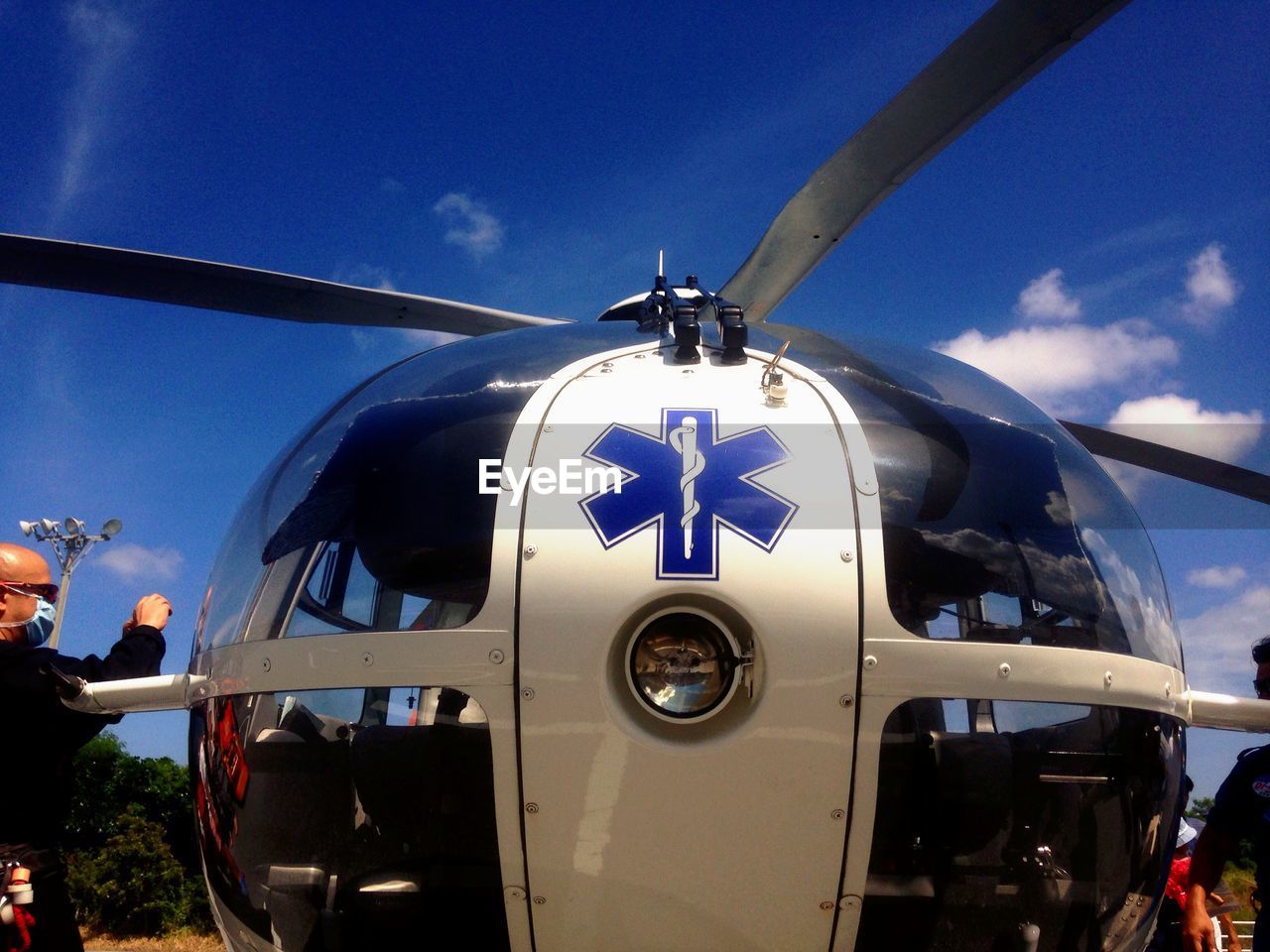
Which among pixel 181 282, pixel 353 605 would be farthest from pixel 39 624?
pixel 353 605

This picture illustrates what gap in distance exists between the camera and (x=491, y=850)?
2.02 metres

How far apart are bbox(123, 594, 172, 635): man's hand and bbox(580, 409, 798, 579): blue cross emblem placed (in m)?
2.24

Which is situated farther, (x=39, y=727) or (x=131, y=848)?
(x=131, y=848)

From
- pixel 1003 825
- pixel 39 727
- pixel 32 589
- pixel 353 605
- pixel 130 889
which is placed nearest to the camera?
pixel 1003 825

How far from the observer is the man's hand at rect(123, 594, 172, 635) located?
3637 mm

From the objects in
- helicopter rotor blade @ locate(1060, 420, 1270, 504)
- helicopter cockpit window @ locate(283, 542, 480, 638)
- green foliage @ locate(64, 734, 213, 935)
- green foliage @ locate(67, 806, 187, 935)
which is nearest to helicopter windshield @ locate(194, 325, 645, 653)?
helicopter cockpit window @ locate(283, 542, 480, 638)

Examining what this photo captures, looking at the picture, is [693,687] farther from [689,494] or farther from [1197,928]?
[1197,928]

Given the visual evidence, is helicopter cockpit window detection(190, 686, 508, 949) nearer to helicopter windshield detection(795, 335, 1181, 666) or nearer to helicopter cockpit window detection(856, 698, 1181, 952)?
helicopter cockpit window detection(856, 698, 1181, 952)

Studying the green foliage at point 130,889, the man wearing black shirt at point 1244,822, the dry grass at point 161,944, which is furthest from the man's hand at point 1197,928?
the green foliage at point 130,889

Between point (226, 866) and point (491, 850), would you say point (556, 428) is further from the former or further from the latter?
point (226, 866)

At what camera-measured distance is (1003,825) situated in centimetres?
208

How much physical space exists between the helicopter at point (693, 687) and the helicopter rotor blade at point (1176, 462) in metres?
1.15

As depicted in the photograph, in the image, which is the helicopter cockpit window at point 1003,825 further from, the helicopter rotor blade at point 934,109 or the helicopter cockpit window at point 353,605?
the helicopter rotor blade at point 934,109

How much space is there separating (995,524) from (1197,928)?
245cm
